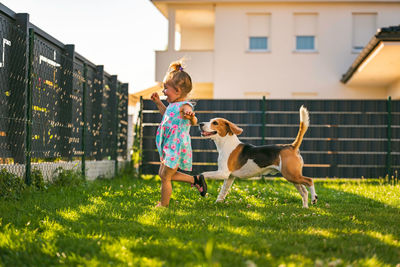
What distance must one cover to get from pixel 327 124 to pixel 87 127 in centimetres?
588

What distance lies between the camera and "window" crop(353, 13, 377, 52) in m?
18.2

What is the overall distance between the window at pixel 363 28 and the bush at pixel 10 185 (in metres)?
15.0

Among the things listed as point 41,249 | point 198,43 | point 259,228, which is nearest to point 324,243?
point 259,228

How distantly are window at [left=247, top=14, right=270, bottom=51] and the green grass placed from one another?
13.0 metres

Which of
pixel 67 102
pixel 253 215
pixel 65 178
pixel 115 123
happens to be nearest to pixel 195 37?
pixel 115 123

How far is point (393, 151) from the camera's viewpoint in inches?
459

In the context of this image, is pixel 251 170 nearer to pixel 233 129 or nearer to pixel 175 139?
pixel 233 129

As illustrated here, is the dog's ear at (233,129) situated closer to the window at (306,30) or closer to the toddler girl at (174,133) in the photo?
the toddler girl at (174,133)

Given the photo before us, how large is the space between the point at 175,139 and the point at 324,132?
704 centimetres

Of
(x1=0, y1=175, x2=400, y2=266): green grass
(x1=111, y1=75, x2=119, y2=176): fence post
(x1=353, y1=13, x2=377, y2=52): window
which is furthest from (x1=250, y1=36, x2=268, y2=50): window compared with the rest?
(x1=0, y1=175, x2=400, y2=266): green grass

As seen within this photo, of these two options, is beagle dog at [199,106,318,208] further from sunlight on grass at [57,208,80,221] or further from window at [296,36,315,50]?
window at [296,36,315,50]

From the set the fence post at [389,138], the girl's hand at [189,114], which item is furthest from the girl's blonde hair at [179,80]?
the fence post at [389,138]

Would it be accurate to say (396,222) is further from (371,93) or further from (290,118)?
(371,93)

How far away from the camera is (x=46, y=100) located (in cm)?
750
